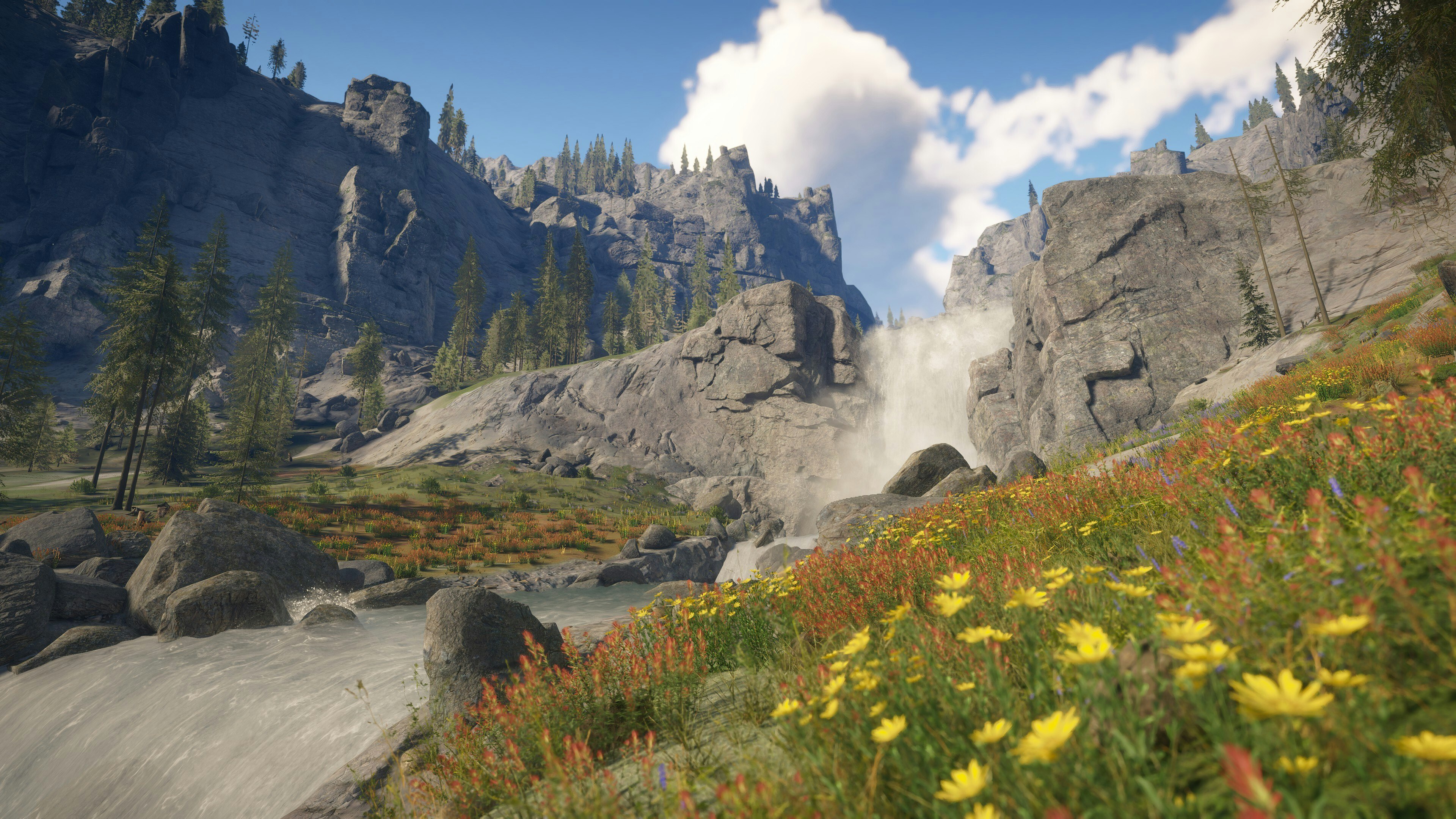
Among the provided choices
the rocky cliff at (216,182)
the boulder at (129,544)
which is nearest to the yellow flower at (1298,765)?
the boulder at (129,544)

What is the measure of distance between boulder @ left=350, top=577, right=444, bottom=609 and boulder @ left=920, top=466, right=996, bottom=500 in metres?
13.1

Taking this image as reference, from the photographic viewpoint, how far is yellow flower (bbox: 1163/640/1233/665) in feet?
3.69

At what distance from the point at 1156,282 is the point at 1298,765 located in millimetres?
37667

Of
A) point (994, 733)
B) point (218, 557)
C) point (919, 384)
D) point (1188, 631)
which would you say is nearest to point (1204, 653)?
point (1188, 631)

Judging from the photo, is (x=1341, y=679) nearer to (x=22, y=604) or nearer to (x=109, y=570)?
(x=22, y=604)

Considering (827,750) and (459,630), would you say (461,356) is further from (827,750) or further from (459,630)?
(827,750)

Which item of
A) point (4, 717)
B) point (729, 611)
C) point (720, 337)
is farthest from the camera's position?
point (720, 337)

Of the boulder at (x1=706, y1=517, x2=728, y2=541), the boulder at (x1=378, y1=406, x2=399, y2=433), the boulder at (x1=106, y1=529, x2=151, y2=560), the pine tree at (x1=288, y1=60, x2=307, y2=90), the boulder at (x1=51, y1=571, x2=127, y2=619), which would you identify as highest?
the pine tree at (x1=288, y1=60, x2=307, y2=90)

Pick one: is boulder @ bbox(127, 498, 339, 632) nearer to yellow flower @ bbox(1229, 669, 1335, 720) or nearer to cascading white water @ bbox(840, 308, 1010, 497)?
yellow flower @ bbox(1229, 669, 1335, 720)

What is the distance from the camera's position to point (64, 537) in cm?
1496

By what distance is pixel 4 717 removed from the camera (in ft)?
26.9

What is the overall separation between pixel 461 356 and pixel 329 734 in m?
63.7

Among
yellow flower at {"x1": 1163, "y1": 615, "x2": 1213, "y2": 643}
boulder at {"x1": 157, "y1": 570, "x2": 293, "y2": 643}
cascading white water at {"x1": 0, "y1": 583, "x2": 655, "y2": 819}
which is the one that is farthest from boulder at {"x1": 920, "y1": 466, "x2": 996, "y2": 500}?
boulder at {"x1": 157, "y1": 570, "x2": 293, "y2": 643}

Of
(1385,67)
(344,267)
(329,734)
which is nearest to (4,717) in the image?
(329,734)
